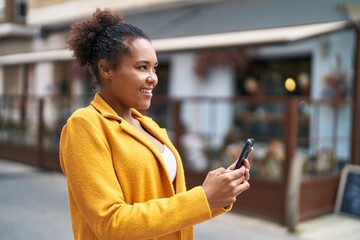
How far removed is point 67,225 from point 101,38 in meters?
4.61

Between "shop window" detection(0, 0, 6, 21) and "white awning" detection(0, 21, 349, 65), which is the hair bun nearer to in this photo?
"white awning" detection(0, 21, 349, 65)

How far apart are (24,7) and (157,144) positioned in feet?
52.1

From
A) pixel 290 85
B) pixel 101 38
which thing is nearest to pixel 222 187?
pixel 101 38

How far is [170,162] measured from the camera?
5.17ft

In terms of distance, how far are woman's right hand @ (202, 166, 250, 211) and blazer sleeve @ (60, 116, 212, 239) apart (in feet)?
0.07

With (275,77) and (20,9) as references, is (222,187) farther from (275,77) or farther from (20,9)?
(20,9)

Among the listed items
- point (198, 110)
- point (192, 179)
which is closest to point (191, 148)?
point (192, 179)

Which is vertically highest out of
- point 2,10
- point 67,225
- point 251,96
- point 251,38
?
point 2,10

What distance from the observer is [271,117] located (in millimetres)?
7645

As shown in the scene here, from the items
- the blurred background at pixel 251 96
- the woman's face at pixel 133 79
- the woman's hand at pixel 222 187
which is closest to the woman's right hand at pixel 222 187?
the woman's hand at pixel 222 187

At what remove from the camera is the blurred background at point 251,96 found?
248 inches

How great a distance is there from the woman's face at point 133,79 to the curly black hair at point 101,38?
0.02m

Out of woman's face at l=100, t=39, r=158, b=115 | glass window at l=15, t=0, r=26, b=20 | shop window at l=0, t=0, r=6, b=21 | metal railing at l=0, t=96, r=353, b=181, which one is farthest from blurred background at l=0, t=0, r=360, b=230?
woman's face at l=100, t=39, r=158, b=115

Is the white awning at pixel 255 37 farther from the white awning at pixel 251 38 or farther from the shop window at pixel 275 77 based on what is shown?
A: the shop window at pixel 275 77
